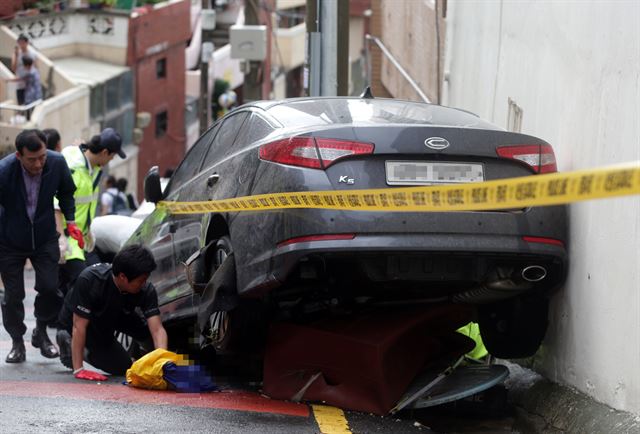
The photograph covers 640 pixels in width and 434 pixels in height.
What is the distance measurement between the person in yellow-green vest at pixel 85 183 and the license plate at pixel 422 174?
3566 mm

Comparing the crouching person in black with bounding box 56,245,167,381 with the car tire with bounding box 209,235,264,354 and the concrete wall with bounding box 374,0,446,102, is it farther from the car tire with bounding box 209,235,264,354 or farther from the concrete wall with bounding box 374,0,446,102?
the concrete wall with bounding box 374,0,446,102

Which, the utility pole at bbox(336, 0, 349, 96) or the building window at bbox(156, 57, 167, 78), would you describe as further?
the building window at bbox(156, 57, 167, 78)

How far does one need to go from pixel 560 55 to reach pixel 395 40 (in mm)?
12654

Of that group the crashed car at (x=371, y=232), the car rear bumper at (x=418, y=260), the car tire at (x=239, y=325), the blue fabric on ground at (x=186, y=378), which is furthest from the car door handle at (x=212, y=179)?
the blue fabric on ground at (x=186, y=378)

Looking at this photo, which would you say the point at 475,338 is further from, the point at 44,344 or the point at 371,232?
the point at 44,344

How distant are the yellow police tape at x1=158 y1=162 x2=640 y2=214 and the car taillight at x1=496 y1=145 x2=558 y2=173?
2.15 feet

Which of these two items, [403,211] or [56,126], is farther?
[56,126]

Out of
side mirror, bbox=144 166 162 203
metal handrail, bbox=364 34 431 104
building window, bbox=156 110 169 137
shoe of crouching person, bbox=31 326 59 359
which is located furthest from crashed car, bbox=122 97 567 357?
building window, bbox=156 110 169 137

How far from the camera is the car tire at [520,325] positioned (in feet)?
23.8

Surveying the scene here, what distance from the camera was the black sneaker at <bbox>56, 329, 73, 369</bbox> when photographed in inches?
321

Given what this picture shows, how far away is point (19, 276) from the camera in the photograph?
8469 millimetres

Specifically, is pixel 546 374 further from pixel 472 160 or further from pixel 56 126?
pixel 56 126

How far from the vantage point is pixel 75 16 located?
98.0 feet

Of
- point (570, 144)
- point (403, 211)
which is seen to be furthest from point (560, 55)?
point (403, 211)
